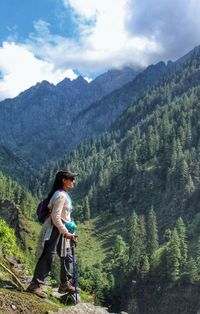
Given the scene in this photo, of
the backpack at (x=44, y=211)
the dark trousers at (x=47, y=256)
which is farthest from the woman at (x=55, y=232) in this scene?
the backpack at (x=44, y=211)

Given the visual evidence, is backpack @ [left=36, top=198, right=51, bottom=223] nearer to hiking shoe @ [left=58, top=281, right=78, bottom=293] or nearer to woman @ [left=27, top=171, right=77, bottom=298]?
woman @ [left=27, top=171, right=77, bottom=298]

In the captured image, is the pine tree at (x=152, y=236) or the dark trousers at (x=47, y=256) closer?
the dark trousers at (x=47, y=256)

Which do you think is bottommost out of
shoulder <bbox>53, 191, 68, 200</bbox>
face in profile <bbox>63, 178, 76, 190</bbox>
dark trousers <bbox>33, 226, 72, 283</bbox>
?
dark trousers <bbox>33, 226, 72, 283</bbox>

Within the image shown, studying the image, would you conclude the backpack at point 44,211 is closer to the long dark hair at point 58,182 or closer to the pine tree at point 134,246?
the long dark hair at point 58,182

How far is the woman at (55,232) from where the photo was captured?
15.0m

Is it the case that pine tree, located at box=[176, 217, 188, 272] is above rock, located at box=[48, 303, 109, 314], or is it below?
above

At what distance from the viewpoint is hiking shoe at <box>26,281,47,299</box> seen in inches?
589

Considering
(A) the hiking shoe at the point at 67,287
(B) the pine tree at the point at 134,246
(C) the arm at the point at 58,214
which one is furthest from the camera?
(B) the pine tree at the point at 134,246

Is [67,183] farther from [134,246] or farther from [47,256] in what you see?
[134,246]

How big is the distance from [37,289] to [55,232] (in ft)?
6.54

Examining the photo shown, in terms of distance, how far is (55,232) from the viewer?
49.8 ft

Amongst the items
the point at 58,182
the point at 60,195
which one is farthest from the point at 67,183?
the point at 60,195

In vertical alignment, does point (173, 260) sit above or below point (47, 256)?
above

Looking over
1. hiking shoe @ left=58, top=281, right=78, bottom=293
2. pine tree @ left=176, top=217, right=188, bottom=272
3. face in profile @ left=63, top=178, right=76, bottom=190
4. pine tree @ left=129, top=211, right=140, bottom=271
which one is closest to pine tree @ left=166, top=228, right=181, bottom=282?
pine tree @ left=176, top=217, right=188, bottom=272
